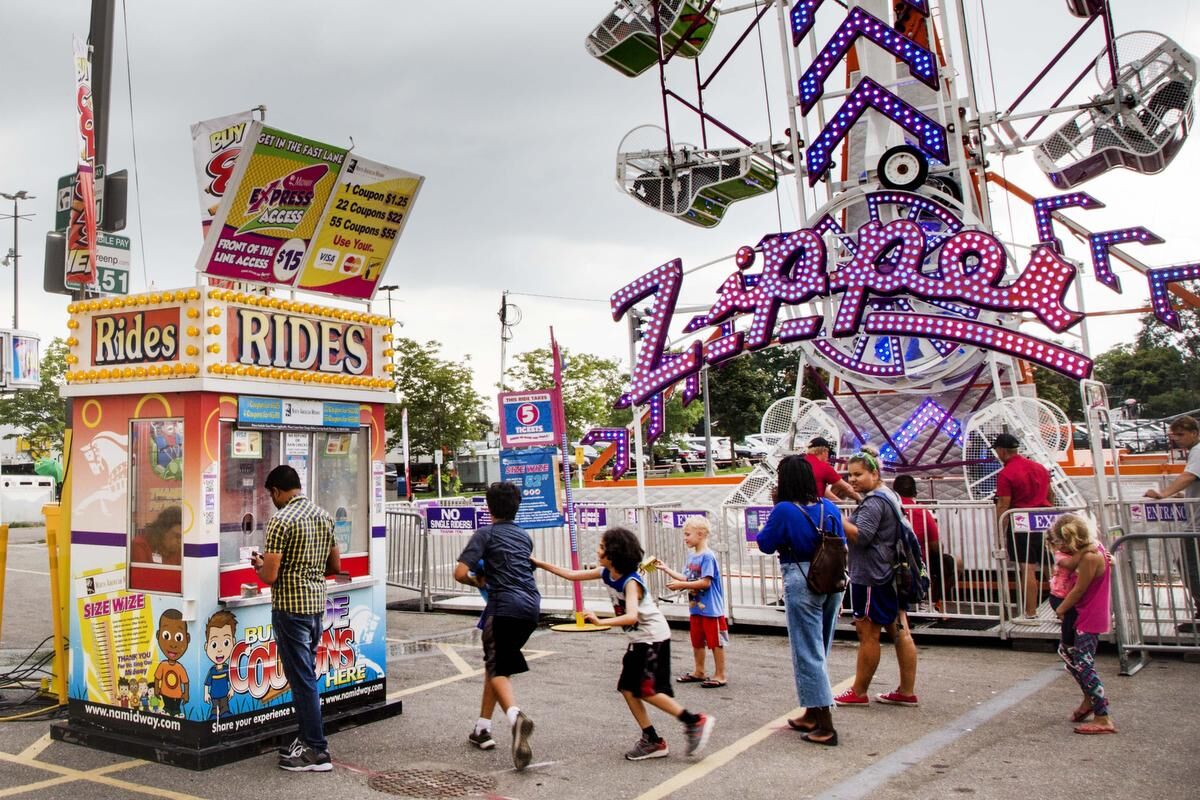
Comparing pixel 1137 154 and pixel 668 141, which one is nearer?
pixel 1137 154

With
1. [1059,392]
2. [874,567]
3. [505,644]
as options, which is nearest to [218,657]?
[505,644]

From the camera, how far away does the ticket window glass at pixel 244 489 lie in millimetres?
6457

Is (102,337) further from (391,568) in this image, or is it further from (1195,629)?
(1195,629)

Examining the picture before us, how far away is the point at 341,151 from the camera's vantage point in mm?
7242

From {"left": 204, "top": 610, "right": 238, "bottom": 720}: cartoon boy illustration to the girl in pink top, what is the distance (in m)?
5.40

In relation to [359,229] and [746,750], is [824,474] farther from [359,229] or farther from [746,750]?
[359,229]

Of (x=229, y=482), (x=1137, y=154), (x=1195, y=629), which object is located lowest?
(x=1195, y=629)

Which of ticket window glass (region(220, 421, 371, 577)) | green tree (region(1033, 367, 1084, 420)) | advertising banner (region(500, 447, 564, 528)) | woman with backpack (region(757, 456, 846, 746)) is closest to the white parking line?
woman with backpack (region(757, 456, 846, 746))

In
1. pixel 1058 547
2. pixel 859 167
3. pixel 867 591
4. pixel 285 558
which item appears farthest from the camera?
pixel 859 167

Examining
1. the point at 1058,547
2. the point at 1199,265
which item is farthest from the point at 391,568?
the point at 1199,265

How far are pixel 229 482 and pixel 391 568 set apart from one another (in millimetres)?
7223

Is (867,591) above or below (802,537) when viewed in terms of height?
below

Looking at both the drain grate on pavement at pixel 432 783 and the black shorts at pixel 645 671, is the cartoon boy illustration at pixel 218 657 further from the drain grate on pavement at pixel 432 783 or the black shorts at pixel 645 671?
the black shorts at pixel 645 671

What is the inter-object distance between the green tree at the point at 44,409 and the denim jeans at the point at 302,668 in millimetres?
42904
